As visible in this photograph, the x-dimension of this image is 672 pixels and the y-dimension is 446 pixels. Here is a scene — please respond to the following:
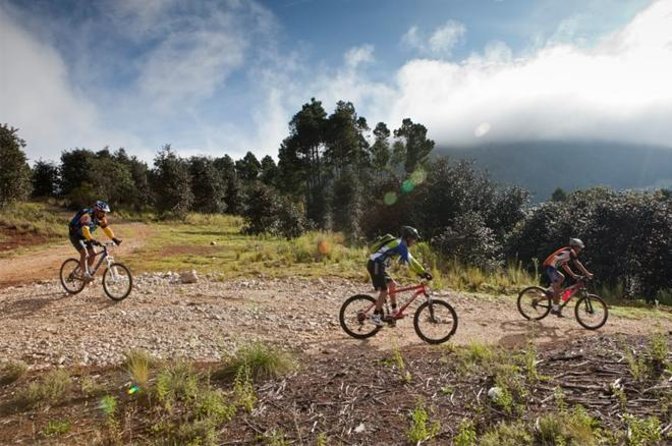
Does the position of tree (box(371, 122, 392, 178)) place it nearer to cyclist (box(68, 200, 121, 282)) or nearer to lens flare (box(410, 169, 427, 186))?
lens flare (box(410, 169, 427, 186))

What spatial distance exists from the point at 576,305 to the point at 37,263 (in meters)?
17.4

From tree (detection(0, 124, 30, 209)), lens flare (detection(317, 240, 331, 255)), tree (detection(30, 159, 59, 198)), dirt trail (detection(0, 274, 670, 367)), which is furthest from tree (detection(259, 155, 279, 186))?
dirt trail (detection(0, 274, 670, 367))

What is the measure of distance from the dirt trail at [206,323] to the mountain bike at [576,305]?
22cm

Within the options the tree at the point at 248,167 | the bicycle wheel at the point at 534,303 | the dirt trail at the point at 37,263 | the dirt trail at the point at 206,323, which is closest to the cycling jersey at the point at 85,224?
the dirt trail at the point at 206,323

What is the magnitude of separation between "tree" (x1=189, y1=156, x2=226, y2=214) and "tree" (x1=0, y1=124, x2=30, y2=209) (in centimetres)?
1705

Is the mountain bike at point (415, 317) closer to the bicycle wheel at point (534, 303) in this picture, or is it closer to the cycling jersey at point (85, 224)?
the bicycle wheel at point (534, 303)

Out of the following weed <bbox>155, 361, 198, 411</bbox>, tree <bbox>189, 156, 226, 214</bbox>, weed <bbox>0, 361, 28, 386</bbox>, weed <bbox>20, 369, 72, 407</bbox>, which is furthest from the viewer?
tree <bbox>189, 156, 226, 214</bbox>

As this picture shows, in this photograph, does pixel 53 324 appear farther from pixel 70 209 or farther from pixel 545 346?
pixel 70 209

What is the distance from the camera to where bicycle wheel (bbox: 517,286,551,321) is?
9.44 metres

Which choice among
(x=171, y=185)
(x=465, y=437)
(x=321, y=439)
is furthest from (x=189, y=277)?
(x=171, y=185)

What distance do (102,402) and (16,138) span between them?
28.3 m

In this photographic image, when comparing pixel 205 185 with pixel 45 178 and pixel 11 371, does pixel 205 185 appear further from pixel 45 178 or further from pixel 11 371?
pixel 11 371

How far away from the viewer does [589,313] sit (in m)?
8.88

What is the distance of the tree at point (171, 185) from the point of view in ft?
123
